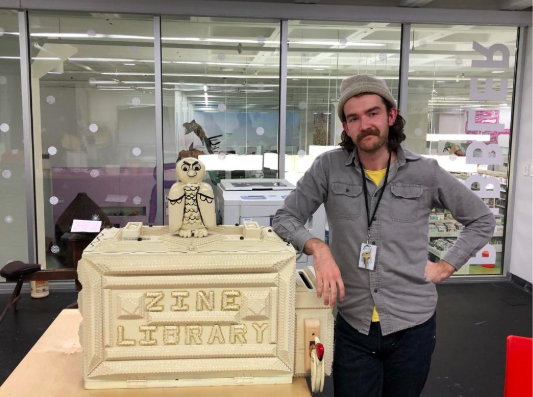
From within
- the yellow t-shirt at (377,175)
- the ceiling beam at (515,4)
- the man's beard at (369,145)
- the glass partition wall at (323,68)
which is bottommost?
the yellow t-shirt at (377,175)

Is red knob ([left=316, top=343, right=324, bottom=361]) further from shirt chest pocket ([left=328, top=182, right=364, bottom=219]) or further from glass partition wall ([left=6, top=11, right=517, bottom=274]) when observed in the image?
glass partition wall ([left=6, top=11, right=517, bottom=274])

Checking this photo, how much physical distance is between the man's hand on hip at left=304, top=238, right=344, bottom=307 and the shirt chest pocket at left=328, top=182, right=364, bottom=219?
0.18 meters

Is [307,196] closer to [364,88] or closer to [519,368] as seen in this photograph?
[364,88]

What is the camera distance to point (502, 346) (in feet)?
10.5

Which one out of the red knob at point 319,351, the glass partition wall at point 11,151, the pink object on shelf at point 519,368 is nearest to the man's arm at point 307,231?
the red knob at point 319,351

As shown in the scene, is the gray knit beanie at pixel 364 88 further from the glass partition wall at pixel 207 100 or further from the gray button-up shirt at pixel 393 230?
the glass partition wall at pixel 207 100

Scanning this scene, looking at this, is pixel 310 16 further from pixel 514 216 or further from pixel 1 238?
pixel 1 238

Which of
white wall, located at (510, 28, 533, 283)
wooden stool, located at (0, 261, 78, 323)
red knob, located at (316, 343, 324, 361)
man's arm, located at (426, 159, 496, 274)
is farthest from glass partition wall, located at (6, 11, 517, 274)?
red knob, located at (316, 343, 324, 361)

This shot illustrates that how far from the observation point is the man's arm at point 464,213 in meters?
1.47

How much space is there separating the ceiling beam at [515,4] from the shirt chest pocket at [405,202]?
3.51m

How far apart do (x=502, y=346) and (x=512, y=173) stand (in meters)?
1.98

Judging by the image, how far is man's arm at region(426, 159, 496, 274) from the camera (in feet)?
4.82

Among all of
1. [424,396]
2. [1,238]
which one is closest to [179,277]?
[424,396]

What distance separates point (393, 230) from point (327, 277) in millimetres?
290
